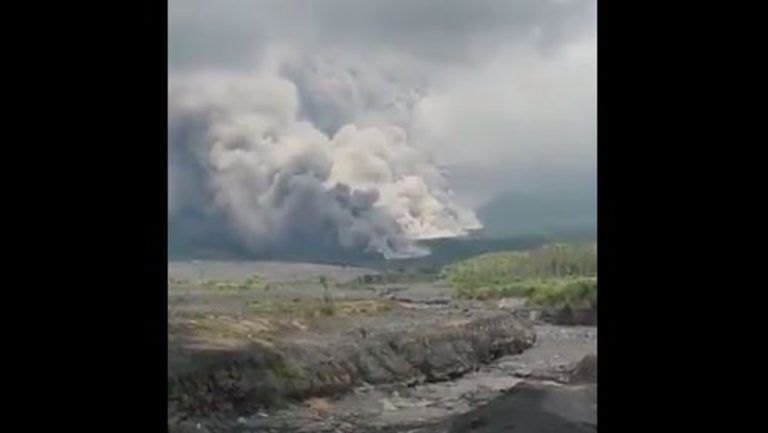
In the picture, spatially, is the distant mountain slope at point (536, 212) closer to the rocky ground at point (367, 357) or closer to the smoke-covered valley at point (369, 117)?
the smoke-covered valley at point (369, 117)

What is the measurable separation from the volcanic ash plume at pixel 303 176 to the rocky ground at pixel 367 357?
0.06 meters

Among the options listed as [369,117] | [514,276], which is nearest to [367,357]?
[514,276]

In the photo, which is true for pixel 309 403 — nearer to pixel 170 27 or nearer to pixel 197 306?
pixel 197 306

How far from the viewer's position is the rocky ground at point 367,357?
1.28 metres

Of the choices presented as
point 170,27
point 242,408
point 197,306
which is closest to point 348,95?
point 170,27

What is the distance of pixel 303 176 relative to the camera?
130 centimetres

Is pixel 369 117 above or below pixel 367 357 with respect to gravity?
above

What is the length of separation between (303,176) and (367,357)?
280mm

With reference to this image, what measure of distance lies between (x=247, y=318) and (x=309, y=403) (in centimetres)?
15

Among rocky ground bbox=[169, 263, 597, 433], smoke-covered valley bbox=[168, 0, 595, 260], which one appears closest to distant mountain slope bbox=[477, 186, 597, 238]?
smoke-covered valley bbox=[168, 0, 595, 260]

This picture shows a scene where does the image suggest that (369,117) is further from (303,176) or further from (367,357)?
(367,357)
